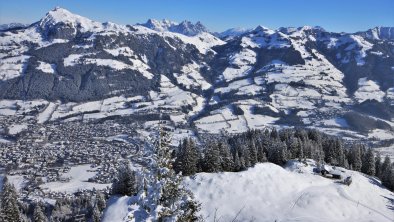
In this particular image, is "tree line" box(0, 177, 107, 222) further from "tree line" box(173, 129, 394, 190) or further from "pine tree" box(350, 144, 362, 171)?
"pine tree" box(350, 144, 362, 171)

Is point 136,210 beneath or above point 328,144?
above

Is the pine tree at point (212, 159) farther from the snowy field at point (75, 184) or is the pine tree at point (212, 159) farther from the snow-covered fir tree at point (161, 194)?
the snowy field at point (75, 184)

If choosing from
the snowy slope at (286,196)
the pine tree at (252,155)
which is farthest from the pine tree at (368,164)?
the pine tree at (252,155)

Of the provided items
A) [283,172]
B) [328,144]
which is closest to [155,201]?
[283,172]

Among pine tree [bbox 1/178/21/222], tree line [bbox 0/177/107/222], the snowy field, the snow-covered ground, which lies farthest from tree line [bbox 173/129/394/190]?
the snowy field

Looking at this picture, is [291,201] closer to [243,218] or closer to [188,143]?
[243,218]

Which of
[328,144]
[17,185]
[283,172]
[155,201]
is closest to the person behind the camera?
[155,201]
